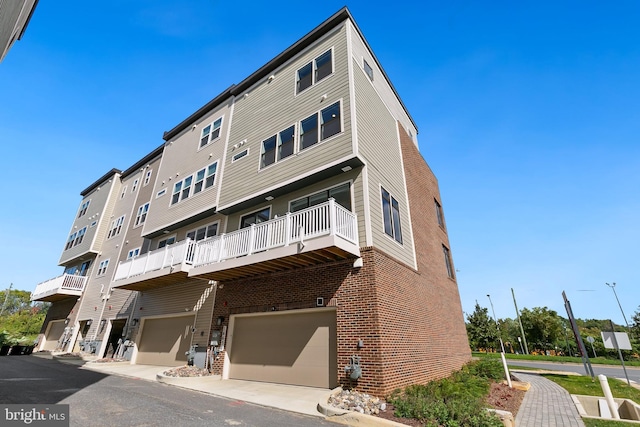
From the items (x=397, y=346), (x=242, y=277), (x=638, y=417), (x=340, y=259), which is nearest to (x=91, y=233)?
(x=242, y=277)

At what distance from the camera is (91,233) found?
27531mm

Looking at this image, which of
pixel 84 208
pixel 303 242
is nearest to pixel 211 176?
pixel 303 242

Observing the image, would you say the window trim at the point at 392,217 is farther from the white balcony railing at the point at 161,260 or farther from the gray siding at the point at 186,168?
the white balcony railing at the point at 161,260

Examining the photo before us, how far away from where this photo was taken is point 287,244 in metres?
10.1

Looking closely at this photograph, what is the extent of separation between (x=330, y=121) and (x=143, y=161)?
21437mm

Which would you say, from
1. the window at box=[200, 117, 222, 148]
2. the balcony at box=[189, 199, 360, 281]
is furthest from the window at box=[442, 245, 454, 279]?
the window at box=[200, 117, 222, 148]

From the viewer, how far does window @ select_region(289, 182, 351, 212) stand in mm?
11109

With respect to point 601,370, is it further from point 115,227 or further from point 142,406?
point 115,227

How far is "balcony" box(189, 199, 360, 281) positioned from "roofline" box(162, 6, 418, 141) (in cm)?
972

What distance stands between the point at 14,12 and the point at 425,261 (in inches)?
635

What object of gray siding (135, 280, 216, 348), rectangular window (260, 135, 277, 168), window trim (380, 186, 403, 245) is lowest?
gray siding (135, 280, 216, 348)

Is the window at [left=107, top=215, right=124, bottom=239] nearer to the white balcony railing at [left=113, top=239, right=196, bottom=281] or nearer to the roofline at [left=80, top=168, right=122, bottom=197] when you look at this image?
the roofline at [left=80, top=168, right=122, bottom=197]

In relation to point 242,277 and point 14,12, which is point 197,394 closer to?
point 242,277

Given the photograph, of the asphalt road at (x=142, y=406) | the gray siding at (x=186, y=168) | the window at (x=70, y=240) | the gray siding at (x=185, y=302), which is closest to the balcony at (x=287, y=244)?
the gray siding at (x=185, y=302)
